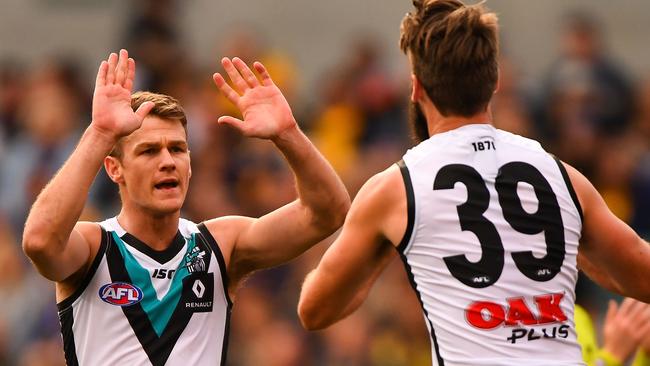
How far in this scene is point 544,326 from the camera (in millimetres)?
5293

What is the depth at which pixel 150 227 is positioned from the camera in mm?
6414

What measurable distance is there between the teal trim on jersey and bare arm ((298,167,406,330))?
79 centimetres

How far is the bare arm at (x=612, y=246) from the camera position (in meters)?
5.52

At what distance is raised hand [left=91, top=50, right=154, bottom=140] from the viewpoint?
236 inches

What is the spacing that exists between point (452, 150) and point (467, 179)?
0.14 m

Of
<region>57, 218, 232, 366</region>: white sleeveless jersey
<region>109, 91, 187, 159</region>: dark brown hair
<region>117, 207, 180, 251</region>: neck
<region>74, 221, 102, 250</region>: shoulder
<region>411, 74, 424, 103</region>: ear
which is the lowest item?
<region>57, 218, 232, 366</region>: white sleeveless jersey

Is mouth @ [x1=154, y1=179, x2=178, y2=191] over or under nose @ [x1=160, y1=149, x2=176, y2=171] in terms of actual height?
under

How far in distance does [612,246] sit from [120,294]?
2212 mm

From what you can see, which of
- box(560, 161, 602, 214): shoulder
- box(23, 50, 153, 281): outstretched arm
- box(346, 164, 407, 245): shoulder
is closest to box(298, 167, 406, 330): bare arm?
box(346, 164, 407, 245): shoulder

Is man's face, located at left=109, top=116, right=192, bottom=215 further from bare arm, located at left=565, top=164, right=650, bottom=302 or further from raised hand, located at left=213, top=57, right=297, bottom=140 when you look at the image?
bare arm, located at left=565, top=164, right=650, bottom=302

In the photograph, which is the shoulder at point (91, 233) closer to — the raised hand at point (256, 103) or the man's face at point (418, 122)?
the raised hand at point (256, 103)

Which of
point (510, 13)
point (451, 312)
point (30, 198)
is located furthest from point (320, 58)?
point (451, 312)

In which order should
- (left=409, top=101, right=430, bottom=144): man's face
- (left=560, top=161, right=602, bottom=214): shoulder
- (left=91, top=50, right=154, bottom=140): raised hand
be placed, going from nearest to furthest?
(left=560, top=161, right=602, bottom=214): shoulder → (left=409, top=101, right=430, bottom=144): man's face → (left=91, top=50, right=154, bottom=140): raised hand

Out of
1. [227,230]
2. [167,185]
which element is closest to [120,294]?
[167,185]
